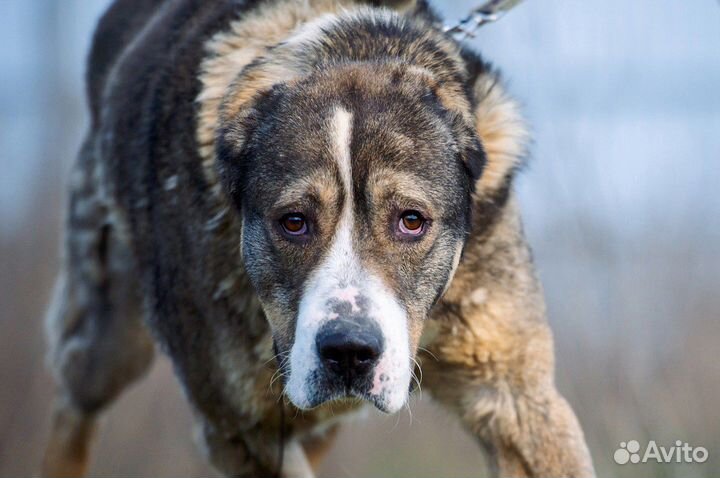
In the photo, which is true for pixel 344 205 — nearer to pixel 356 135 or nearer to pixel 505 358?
pixel 356 135

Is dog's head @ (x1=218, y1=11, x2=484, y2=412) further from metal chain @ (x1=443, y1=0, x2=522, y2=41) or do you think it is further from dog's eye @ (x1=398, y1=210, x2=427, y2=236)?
metal chain @ (x1=443, y1=0, x2=522, y2=41)

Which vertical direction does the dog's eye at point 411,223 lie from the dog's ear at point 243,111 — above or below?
below

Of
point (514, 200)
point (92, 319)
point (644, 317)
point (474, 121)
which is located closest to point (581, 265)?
point (644, 317)

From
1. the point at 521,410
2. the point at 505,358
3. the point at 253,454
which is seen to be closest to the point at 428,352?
the point at 505,358

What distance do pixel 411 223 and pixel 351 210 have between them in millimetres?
202

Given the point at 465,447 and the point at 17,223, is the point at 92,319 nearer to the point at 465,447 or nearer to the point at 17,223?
the point at 465,447

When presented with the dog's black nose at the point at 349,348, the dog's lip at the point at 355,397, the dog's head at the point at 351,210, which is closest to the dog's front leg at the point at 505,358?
the dog's head at the point at 351,210

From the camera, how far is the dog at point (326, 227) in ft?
11.6

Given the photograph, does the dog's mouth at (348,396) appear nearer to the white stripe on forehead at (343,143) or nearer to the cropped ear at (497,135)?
the white stripe on forehead at (343,143)

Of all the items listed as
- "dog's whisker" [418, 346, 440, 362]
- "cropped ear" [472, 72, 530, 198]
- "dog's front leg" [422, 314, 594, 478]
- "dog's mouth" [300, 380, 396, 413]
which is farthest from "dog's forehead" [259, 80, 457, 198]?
"dog's front leg" [422, 314, 594, 478]

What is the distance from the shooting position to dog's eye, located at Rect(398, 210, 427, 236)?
11.8ft

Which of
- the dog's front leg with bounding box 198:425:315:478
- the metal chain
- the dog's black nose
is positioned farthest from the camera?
the dog's front leg with bounding box 198:425:315:478

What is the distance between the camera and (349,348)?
335 cm

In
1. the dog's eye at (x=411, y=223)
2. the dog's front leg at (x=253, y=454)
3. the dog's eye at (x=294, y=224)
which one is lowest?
the dog's front leg at (x=253, y=454)
